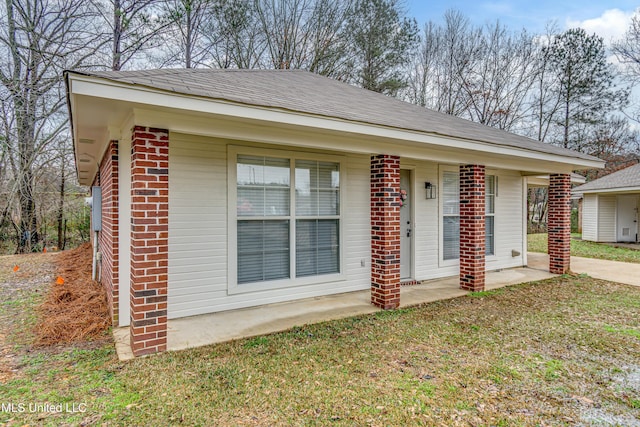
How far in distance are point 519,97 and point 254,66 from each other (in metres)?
14.9

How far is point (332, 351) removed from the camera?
3602 mm

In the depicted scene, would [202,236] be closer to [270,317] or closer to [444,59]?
[270,317]

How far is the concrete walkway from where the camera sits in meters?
7.45

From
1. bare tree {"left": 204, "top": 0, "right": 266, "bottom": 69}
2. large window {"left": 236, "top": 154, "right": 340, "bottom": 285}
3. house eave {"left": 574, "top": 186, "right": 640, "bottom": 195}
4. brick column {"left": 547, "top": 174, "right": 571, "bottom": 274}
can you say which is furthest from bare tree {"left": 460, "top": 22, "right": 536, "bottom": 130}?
large window {"left": 236, "top": 154, "right": 340, "bottom": 285}

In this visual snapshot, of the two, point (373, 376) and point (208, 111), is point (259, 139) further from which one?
point (373, 376)

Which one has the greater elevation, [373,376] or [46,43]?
[46,43]

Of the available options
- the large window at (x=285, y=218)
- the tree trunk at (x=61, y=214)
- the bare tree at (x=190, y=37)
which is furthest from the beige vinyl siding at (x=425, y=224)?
the tree trunk at (x=61, y=214)

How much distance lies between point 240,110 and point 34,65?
43.2 feet

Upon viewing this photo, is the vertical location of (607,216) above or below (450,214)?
below

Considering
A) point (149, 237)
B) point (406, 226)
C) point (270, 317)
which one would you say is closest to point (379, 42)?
point (406, 226)

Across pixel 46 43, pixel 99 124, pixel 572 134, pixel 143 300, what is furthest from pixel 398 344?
pixel 572 134

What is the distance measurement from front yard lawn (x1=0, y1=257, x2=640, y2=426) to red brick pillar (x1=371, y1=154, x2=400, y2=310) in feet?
1.86

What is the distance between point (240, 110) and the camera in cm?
349

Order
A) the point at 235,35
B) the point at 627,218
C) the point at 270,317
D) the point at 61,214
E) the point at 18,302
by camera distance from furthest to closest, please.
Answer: the point at 61,214 → the point at 627,218 → the point at 235,35 → the point at 18,302 → the point at 270,317
